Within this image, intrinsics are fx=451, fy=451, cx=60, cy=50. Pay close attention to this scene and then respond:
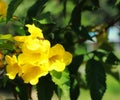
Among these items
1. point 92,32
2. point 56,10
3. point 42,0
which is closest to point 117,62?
point 92,32

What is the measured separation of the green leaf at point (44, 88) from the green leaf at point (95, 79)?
0.27m

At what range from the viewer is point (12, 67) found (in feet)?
5.16

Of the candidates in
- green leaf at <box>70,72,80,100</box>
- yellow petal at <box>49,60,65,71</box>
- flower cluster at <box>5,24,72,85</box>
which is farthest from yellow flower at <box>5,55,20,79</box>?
green leaf at <box>70,72,80,100</box>

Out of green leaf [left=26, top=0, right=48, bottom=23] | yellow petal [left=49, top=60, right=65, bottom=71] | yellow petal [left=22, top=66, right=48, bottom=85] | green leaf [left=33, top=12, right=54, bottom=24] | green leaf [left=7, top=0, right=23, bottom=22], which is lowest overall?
yellow petal [left=22, top=66, right=48, bottom=85]

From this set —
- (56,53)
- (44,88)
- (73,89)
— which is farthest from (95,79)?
(56,53)

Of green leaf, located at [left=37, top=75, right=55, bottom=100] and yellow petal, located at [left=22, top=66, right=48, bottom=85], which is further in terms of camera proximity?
green leaf, located at [left=37, top=75, right=55, bottom=100]

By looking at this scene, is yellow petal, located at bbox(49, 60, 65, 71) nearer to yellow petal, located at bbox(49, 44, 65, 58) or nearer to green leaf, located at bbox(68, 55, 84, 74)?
yellow petal, located at bbox(49, 44, 65, 58)

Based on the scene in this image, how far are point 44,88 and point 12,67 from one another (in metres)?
0.16

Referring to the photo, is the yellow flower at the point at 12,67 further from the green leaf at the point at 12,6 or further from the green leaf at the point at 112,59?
the green leaf at the point at 112,59

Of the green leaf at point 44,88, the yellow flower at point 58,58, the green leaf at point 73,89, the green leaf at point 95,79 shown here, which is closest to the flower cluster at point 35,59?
the yellow flower at point 58,58

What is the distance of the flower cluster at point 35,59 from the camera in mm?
1479

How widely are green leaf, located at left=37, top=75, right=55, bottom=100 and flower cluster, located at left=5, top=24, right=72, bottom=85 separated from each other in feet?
0.35

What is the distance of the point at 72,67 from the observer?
2.11 metres

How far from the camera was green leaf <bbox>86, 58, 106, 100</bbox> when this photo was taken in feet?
6.20
